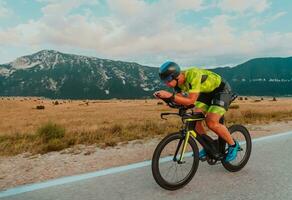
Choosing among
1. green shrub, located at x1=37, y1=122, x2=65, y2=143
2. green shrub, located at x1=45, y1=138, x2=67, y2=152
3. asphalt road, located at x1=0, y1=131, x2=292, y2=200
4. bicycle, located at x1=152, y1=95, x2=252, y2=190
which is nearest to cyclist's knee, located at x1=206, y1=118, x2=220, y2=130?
bicycle, located at x1=152, y1=95, x2=252, y2=190

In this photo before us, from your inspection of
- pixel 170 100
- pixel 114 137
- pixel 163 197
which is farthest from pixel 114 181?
pixel 114 137

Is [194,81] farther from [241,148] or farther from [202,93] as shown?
[241,148]

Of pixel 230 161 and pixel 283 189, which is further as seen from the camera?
pixel 230 161

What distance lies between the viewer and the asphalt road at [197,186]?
17.0 ft

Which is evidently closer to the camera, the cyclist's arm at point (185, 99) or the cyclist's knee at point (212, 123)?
the cyclist's arm at point (185, 99)

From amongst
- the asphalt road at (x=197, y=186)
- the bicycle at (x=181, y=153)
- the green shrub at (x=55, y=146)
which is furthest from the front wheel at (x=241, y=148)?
the green shrub at (x=55, y=146)

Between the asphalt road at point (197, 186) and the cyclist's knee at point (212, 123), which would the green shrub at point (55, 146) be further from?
the cyclist's knee at point (212, 123)

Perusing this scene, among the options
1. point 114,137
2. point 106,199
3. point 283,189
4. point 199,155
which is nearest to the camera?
point 106,199

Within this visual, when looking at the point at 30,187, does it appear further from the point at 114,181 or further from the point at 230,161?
the point at 230,161

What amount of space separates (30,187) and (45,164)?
1.82 m

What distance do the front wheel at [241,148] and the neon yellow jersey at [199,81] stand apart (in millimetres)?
923

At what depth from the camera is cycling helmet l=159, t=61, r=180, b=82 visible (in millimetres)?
5422

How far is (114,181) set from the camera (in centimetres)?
596

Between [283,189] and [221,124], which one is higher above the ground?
[221,124]
